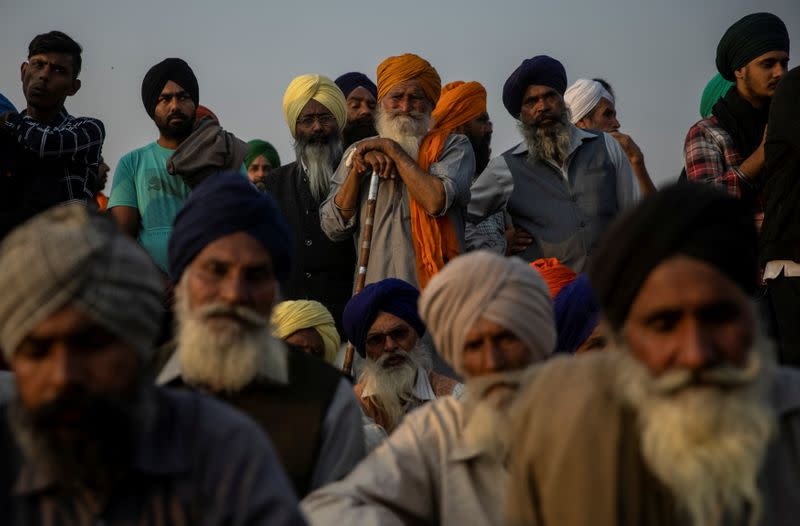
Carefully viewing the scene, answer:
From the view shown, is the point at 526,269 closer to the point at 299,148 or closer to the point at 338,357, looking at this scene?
the point at 338,357

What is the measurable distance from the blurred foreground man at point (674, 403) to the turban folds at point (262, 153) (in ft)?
27.0

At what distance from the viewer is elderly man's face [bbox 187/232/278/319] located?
491 cm

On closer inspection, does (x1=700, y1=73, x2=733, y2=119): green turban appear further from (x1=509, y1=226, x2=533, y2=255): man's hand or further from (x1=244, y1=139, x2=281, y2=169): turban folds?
(x1=244, y1=139, x2=281, y2=169): turban folds

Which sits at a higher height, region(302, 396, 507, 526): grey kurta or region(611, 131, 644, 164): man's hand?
region(611, 131, 644, 164): man's hand

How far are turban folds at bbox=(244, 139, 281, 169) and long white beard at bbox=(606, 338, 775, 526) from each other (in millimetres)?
8446

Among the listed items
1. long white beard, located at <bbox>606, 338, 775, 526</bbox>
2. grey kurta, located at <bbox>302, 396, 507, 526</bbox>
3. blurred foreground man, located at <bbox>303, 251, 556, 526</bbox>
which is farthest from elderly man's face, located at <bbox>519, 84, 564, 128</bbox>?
long white beard, located at <bbox>606, 338, 775, 526</bbox>

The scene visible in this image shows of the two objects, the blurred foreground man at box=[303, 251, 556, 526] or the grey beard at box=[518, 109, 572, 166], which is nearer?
the blurred foreground man at box=[303, 251, 556, 526]

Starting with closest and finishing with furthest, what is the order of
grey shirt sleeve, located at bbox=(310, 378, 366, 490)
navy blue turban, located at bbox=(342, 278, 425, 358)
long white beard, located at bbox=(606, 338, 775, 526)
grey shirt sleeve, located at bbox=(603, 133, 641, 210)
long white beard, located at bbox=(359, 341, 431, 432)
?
long white beard, located at bbox=(606, 338, 775, 526)
grey shirt sleeve, located at bbox=(310, 378, 366, 490)
long white beard, located at bbox=(359, 341, 431, 432)
navy blue turban, located at bbox=(342, 278, 425, 358)
grey shirt sleeve, located at bbox=(603, 133, 641, 210)

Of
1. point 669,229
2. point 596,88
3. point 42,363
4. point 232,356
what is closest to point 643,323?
point 669,229

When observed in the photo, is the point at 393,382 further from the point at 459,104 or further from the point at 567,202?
the point at 459,104

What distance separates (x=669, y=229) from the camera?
3.39m

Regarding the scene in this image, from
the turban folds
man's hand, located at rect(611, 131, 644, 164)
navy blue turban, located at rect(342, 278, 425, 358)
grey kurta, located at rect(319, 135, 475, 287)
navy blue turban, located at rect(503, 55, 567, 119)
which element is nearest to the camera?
navy blue turban, located at rect(342, 278, 425, 358)

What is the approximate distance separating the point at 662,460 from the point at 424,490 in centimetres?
135

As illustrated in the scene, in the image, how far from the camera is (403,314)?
7625mm
